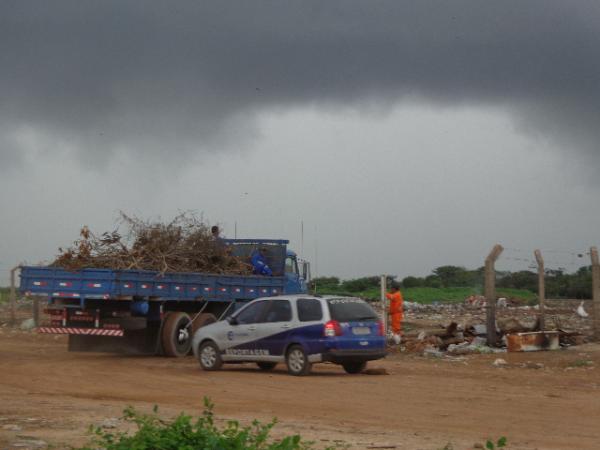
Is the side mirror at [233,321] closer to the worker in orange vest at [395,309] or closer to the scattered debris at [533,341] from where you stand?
the worker in orange vest at [395,309]

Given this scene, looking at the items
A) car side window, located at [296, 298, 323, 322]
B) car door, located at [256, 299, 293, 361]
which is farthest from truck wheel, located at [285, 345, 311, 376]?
car side window, located at [296, 298, 323, 322]

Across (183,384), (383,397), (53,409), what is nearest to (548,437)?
(383,397)

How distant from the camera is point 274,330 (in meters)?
20.5

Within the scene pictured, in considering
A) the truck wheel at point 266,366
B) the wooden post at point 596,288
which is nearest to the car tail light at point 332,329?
the truck wheel at point 266,366

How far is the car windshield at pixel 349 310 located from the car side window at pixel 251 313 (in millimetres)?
1681

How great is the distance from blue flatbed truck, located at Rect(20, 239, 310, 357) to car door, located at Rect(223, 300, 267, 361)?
129 inches

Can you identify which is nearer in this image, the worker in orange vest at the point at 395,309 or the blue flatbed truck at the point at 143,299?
the blue flatbed truck at the point at 143,299

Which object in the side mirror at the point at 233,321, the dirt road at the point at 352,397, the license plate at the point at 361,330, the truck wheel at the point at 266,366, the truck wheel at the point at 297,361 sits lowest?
the dirt road at the point at 352,397

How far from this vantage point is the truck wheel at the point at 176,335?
25.0 meters

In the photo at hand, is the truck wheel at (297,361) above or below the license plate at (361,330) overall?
below

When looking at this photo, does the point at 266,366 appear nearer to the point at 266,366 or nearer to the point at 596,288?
the point at 266,366

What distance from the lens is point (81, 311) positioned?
24031 mm

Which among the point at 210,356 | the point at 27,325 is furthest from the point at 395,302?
the point at 27,325

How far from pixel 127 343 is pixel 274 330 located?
6.20 meters
